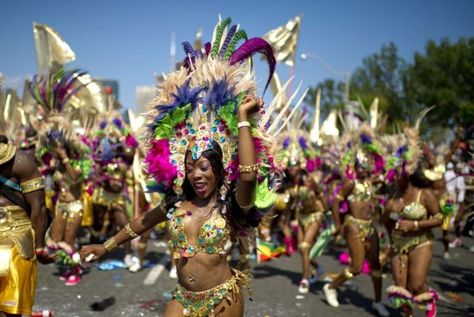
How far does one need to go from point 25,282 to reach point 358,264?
431 centimetres

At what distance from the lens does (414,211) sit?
17.8ft

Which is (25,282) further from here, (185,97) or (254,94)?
(254,94)

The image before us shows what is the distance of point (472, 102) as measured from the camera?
27.6 m

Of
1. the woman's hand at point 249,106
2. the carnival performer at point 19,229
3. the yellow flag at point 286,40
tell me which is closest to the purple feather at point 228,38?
the woman's hand at point 249,106

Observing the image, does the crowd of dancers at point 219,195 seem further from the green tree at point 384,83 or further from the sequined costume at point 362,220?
the green tree at point 384,83

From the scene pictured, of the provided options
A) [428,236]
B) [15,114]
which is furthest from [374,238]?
[15,114]

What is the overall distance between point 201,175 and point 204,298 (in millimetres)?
844

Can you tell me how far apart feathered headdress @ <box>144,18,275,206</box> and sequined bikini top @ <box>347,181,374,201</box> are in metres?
3.51

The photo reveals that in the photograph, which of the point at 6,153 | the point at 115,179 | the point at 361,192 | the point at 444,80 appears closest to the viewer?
the point at 6,153

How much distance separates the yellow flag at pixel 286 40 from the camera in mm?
7715

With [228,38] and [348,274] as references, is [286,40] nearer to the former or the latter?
[348,274]

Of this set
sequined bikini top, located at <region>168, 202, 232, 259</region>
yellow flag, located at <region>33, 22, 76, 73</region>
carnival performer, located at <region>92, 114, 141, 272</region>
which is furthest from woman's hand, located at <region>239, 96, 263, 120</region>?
yellow flag, located at <region>33, 22, 76, 73</region>

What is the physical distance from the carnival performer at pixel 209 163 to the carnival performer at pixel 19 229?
88 cm

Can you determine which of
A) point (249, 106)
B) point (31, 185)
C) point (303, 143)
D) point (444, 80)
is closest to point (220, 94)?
point (249, 106)
